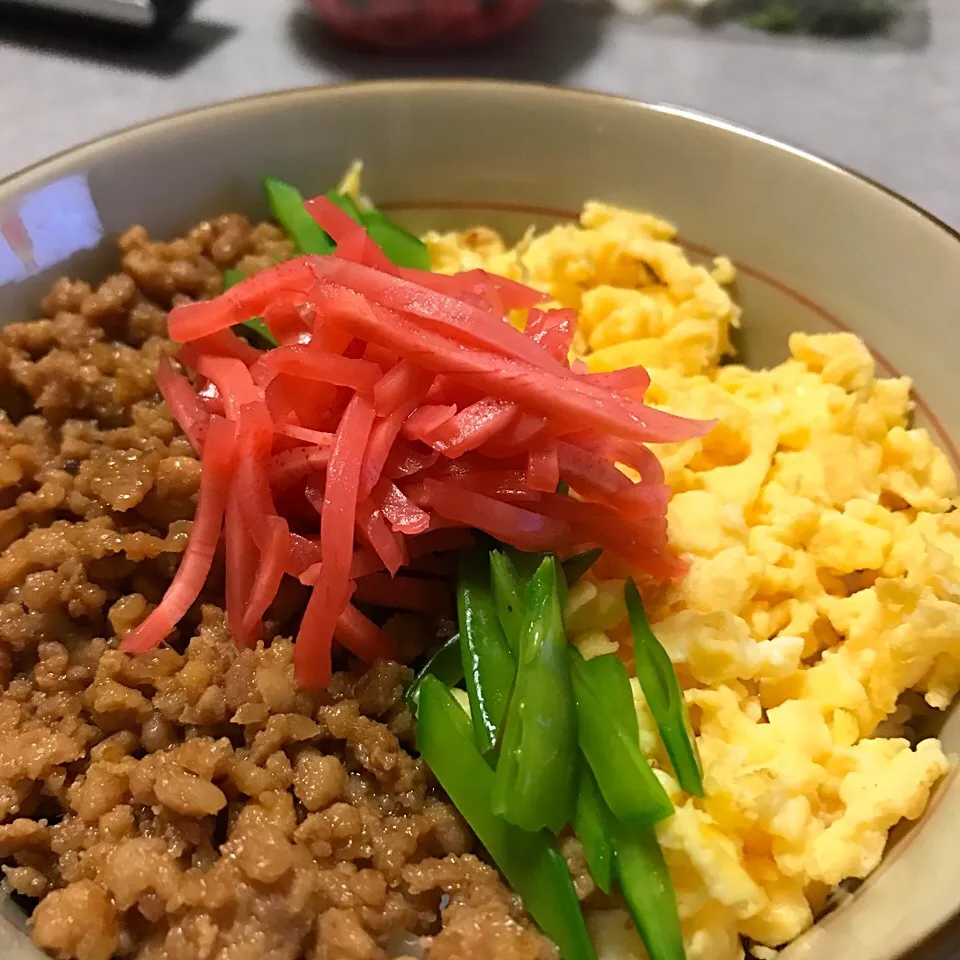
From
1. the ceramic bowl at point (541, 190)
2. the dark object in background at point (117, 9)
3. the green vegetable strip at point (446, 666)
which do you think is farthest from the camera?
the dark object in background at point (117, 9)

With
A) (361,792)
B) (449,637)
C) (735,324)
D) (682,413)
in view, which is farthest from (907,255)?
(361,792)

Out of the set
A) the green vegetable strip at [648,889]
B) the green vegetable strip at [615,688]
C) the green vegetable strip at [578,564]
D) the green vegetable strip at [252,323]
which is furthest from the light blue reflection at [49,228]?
the green vegetable strip at [648,889]

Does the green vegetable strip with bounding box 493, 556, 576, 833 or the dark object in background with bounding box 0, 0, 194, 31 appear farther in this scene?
the dark object in background with bounding box 0, 0, 194, 31

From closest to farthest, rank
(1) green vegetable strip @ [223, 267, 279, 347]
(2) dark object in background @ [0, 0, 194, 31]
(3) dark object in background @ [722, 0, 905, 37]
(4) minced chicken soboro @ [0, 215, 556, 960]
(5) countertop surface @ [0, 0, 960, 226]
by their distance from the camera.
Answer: (4) minced chicken soboro @ [0, 215, 556, 960] < (1) green vegetable strip @ [223, 267, 279, 347] < (5) countertop surface @ [0, 0, 960, 226] < (2) dark object in background @ [0, 0, 194, 31] < (3) dark object in background @ [722, 0, 905, 37]

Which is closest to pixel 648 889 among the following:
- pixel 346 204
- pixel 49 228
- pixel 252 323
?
pixel 252 323

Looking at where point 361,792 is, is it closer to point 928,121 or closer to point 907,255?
point 907,255

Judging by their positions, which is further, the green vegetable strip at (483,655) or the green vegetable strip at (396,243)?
the green vegetable strip at (396,243)

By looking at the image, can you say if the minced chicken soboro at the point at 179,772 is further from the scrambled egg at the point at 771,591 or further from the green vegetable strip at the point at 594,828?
the scrambled egg at the point at 771,591

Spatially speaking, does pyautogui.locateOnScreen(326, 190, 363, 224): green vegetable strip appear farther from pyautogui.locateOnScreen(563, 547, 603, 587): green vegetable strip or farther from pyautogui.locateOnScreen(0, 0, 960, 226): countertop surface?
pyautogui.locateOnScreen(0, 0, 960, 226): countertop surface

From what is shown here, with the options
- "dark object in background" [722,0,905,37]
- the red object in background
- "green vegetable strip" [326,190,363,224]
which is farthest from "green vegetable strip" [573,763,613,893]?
"dark object in background" [722,0,905,37]
